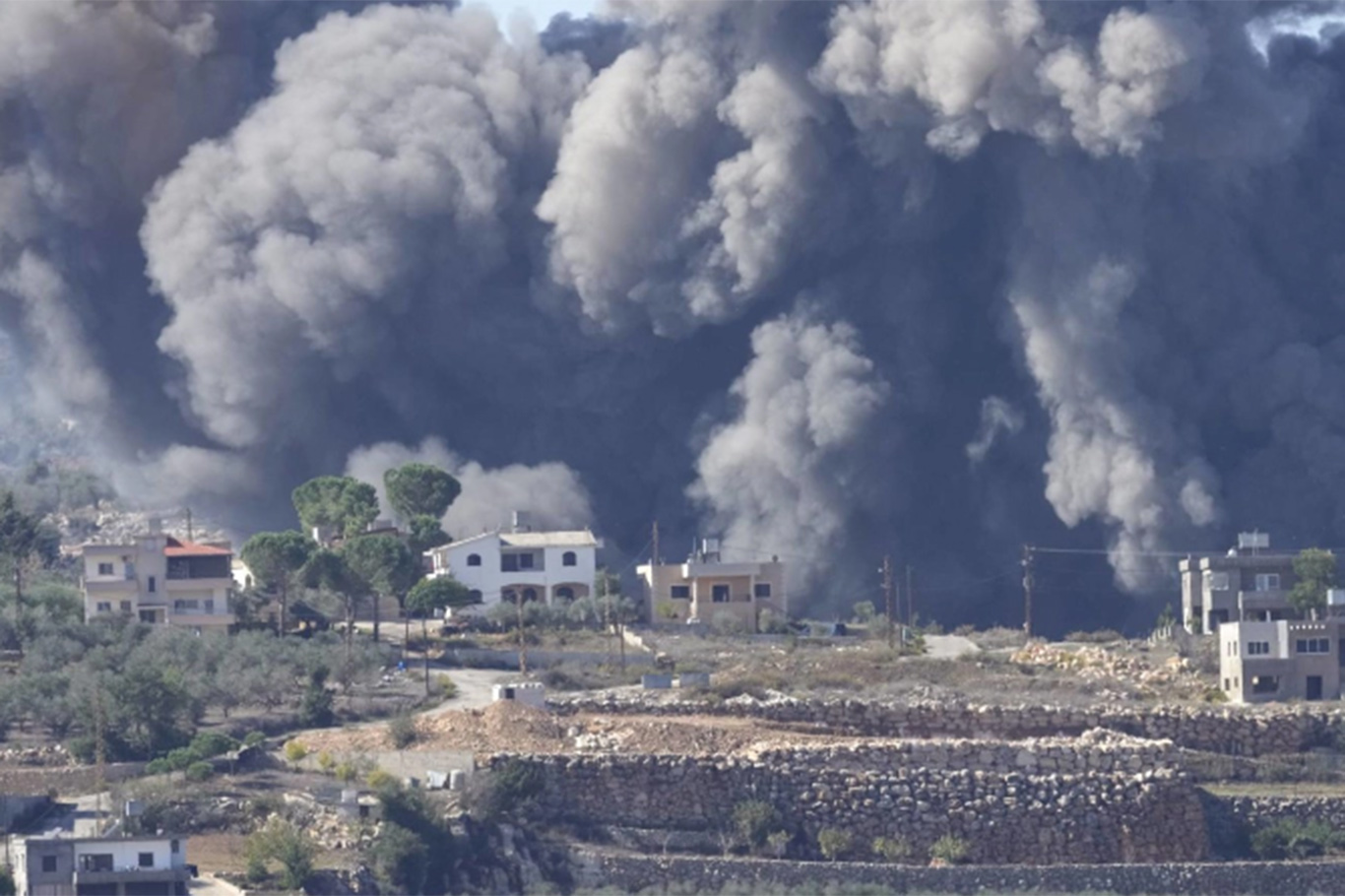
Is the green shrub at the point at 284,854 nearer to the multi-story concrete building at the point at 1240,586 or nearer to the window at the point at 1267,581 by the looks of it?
the multi-story concrete building at the point at 1240,586

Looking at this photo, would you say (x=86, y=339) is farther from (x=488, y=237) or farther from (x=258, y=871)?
(x=258, y=871)

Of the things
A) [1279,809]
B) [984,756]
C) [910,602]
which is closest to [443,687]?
[984,756]

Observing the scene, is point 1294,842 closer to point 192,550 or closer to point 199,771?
point 199,771

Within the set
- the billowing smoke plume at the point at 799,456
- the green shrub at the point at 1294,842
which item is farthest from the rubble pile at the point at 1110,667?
the billowing smoke plume at the point at 799,456

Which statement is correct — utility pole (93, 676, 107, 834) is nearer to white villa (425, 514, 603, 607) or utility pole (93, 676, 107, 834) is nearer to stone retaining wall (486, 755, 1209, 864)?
stone retaining wall (486, 755, 1209, 864)

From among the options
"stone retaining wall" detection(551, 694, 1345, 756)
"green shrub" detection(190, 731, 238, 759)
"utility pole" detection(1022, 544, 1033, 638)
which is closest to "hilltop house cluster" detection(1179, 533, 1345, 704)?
"stone retaining wall" detection(551, 694, 1345, 756)

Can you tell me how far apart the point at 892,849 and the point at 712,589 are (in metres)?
23.9

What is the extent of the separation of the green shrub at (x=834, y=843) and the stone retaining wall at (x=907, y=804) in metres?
0.13

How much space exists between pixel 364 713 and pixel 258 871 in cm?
1170

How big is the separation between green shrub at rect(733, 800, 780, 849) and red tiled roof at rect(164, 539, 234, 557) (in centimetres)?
1972

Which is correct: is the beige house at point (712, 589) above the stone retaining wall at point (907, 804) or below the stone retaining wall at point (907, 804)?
above

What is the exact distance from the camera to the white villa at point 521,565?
73188mm

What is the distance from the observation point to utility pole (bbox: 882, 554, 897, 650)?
68500 mm

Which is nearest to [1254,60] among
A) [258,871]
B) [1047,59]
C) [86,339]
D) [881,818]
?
[1047,59]
